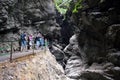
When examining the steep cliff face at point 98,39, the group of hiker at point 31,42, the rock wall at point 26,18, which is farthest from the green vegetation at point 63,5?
the group of hiker at point 31,42

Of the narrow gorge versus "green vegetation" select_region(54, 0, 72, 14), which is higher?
the narrow gorge

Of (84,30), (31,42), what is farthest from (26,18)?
(31,42)

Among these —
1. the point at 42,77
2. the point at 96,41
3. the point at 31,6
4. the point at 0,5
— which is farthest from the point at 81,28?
the point at 42,77

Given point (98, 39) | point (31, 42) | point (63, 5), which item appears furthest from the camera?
point (63, 5)

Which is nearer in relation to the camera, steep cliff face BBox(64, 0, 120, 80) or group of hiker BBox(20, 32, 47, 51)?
group of hiker BBox(20, 32, 47, 51)

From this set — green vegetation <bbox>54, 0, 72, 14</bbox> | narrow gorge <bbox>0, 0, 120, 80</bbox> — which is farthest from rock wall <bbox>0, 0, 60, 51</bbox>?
green vegetation <bbox>54, 0, 72, 14</bbox>

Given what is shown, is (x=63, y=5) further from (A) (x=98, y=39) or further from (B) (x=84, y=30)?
(A) (x=98, y=39)

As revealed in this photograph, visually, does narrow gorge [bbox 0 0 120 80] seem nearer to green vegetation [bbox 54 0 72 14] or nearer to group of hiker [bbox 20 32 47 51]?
group of hiker [bbox 20 32 47 51]

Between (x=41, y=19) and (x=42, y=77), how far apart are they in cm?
2740

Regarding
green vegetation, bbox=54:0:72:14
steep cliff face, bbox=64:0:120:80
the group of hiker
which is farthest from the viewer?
green vegetation, bbox=54:0:72:14

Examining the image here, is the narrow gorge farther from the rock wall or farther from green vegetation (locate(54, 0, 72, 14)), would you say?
green vegetation (locate(54, 0, 72, 14))

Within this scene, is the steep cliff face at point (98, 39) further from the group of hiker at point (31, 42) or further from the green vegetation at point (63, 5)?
the green vegetation at point (63, 5)

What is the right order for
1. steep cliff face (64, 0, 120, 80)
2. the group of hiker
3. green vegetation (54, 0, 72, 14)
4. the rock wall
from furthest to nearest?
1. green vegetation (54, 0, 72, 14)
2. the rock wall
3. steep cliff face (64, 0, 120, 80)
4. the group of hiker

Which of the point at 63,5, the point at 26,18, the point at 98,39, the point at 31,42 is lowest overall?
the point at 63,5
